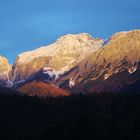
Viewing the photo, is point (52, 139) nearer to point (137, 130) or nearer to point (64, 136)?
point (64, 136)

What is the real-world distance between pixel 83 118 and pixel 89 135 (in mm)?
9187

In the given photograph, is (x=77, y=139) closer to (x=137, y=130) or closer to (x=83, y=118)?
(x=83, y=118)

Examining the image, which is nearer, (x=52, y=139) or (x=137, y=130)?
(x=137, y=130)

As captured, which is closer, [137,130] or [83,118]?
[137,130]

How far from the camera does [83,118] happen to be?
185 m

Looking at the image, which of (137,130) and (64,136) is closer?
(137,130)

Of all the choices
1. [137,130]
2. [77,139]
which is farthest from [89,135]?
[137,130]

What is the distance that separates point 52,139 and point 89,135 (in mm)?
17245

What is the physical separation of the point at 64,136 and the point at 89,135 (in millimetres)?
15787

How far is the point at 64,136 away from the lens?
19075 cm

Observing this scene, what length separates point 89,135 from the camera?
6998 inches

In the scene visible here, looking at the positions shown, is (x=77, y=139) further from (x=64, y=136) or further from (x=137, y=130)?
(x=137, y=130)

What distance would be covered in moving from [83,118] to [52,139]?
14.2 meters

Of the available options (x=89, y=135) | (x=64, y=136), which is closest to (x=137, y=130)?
(x=89, y=135)
